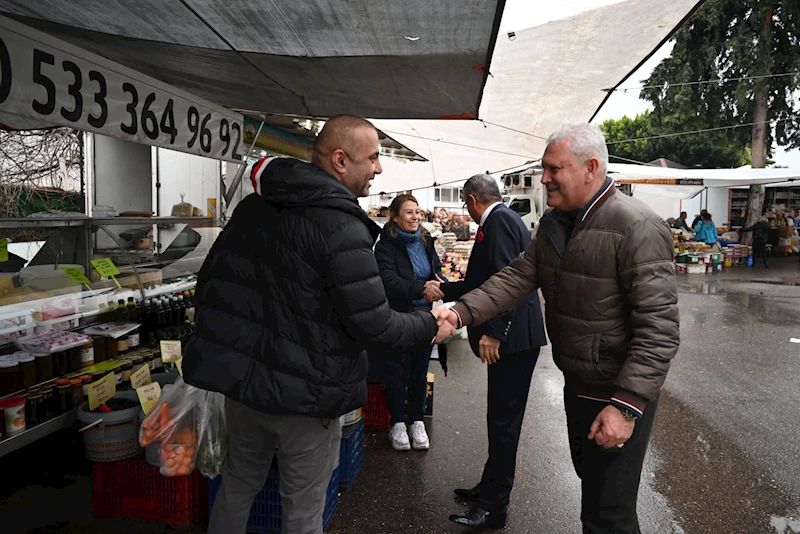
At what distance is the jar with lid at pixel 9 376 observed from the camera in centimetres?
265

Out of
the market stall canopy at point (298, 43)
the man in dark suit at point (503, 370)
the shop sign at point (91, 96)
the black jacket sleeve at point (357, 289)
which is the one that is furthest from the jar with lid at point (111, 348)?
the man in dark suit at point (503, 370)

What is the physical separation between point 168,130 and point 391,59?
1.38m

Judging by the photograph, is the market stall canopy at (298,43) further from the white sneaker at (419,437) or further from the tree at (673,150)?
the tree at (673,150)

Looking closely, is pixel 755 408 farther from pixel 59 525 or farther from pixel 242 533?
pixel 59 525

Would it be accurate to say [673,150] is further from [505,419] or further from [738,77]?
[505,419]

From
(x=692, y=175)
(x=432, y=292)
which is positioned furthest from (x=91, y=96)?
(x=692, y=175)

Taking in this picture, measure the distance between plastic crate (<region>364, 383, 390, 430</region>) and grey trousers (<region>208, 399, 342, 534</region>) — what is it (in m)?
2.03

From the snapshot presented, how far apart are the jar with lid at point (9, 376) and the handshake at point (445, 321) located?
7.01 feet

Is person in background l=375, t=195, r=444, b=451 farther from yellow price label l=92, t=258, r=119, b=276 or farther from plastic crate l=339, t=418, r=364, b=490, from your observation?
yellow price label l=92, t=258, r=119, b=276

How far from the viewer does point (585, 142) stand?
212 centimetres

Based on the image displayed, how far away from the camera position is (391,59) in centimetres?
279

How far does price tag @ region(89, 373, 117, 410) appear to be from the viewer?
2752 mm

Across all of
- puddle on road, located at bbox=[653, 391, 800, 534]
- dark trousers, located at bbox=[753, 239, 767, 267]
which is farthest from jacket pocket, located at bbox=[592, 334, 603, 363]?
dark trousers, located at bbox=[753, 239, 767, 267]

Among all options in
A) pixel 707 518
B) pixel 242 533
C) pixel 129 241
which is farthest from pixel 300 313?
pixel 129 241
